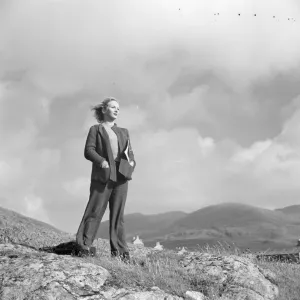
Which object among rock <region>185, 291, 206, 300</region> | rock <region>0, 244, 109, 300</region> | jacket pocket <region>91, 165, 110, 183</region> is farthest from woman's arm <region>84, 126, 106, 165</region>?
rock <region>185, 291, 206, 300</region>

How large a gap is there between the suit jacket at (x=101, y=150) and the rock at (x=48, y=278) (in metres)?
1.94

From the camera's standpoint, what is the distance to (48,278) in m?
6.64

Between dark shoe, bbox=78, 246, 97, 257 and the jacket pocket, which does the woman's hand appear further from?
dark shoe, bbox=78, 246, 97, 257

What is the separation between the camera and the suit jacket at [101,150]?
8766mm

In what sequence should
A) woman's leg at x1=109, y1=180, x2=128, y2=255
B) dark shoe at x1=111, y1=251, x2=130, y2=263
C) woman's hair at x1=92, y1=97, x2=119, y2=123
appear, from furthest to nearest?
woman's hair at x1=92, y1=97, x2=119, y2=123 → woman's leg at x1=109, y1=180, x2=128, y2=255 → dark shoe at x1=111, y1=251, x2=130, y2=263

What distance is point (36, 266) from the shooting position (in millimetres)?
6895

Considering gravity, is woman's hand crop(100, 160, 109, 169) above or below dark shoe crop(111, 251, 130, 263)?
above

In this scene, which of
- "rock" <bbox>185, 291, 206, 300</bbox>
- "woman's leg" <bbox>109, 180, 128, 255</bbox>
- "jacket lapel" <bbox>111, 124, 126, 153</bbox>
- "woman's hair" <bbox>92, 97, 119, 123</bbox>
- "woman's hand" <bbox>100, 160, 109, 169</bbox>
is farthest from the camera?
"woman's hair" <bbox>92, 97, 119, 123</bbox>

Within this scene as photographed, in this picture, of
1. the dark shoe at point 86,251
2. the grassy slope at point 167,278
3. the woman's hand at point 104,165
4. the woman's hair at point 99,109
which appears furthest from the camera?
the woman's hair at point 99,109

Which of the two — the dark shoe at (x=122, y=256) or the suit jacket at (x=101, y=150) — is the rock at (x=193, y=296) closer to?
the dark shoe at (x=122, y=256)

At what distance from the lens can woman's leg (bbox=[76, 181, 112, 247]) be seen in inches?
344

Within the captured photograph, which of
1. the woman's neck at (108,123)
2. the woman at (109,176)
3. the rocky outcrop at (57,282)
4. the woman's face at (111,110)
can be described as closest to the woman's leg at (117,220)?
the woman at (109,176)

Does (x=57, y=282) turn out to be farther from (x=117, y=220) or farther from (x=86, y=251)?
(x=117, y=220)

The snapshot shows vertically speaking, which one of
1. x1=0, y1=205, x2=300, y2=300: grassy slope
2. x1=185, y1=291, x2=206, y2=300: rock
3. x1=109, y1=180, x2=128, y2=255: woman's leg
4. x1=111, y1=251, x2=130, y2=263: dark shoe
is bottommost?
x1=185, y1=291, x2=206, y2=300: rock
